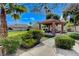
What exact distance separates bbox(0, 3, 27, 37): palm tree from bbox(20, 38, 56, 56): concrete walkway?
40 cm

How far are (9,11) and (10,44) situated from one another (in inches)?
16.8

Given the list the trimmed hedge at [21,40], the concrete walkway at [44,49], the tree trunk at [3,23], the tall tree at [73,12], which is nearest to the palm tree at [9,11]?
the tree trunk at [3,23]

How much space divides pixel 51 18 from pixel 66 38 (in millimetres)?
325

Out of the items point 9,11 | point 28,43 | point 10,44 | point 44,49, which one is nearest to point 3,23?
point 9,11

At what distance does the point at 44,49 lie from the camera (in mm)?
2768

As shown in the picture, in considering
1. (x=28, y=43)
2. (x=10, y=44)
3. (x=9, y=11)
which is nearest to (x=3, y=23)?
(x=9, y=11)

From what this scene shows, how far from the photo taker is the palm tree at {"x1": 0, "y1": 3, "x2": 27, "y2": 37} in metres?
2.74

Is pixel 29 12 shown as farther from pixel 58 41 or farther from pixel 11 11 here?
pixel 58 41

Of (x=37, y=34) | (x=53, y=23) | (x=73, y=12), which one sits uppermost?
(x=73, y=12)

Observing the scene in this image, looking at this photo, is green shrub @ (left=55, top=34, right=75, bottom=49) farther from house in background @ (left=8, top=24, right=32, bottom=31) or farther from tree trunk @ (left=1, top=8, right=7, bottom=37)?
tree trunk @ (left=1, top=8, right=7, bottom=37)

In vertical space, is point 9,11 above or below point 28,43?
above

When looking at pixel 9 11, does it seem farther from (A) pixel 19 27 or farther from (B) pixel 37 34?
(B) pixel 37 34

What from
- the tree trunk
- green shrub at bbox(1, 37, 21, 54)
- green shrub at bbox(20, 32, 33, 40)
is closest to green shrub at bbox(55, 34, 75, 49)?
green shrub at bbox(20, 32, 33, 40)

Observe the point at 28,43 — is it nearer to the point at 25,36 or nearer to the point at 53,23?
the point at 25,36
